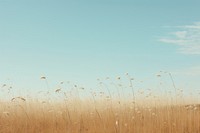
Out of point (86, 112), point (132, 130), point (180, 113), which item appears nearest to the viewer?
point (132, 130)

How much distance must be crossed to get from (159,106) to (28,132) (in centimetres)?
418

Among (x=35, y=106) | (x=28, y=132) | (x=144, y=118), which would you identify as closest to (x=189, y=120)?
(x=144, y=118)

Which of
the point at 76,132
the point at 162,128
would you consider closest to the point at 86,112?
the point at 76,132

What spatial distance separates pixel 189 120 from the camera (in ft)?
28.5

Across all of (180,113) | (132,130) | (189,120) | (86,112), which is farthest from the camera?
(86,112)

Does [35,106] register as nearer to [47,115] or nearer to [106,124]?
[47,115]

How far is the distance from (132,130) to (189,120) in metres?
1.67

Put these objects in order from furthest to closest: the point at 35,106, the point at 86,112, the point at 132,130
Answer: the point at 35,106 → the point at 86,112 → the point at 132,130

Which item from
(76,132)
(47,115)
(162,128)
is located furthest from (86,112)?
(162,128)

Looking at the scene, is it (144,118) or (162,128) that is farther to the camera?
(144,118)

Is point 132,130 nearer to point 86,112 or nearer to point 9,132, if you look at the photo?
point 86,112

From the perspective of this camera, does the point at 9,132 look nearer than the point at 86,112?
Yes

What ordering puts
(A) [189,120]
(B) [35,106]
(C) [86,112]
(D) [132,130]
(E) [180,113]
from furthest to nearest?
1. (B) [35,106]
2. (C) [86,112]
3. (E) [180,113]
4. (A) [189,120]
5. (D) [132,130]

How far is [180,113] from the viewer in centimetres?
928
